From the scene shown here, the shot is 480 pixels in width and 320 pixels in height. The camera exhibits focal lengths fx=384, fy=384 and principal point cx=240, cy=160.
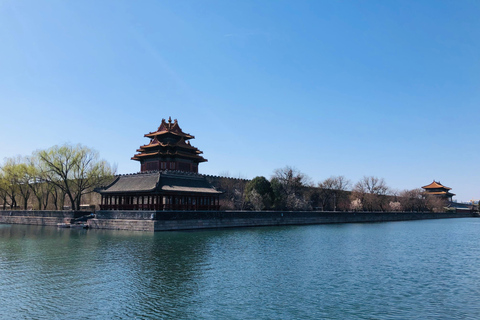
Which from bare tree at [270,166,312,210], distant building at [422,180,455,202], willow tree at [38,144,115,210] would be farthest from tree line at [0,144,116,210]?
distant building at [422,180,455,202]

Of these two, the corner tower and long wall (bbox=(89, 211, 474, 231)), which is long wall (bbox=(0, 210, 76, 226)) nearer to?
long wall (bbox=(89, 211, 474, 231))

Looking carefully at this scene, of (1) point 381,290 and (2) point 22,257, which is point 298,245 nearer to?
(1) point 381,290

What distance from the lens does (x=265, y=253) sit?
28.6 metres

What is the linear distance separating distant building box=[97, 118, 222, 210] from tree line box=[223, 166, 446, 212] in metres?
11.8

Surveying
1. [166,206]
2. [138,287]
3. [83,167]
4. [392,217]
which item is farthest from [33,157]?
[392,217]

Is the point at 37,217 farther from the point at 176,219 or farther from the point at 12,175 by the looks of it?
the point at 176,219

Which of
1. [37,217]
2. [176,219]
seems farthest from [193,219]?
[37,217]

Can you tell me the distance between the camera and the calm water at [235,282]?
47.6 feet

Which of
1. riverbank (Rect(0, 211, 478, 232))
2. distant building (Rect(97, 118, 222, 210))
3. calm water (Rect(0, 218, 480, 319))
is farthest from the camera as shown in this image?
distant building (Rect(97, 118, 222, 210))

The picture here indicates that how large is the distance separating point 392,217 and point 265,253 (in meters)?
69.1

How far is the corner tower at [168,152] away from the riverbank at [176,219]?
42.1ft

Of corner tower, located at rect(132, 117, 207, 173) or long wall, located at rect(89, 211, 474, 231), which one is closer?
long wall, located at rect(89, 211, 474, 231)

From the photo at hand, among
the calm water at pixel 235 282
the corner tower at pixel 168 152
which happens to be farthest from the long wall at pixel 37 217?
the calm water at pixel 235 282

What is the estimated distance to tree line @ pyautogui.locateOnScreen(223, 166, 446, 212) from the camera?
2783 inches
